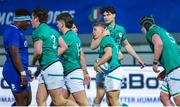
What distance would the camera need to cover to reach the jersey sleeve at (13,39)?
34.0 feet

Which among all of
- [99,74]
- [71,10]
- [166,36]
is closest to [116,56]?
[99,74]

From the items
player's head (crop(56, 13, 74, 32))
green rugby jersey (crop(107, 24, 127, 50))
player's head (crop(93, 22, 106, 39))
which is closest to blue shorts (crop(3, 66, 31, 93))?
player's head (crop(56, 13, 74, 32))

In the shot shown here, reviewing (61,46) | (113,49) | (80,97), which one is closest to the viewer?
(61,46)

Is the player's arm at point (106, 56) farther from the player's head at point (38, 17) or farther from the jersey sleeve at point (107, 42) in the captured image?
the player's head at point (38, 17)

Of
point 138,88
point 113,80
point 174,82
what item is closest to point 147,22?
point 174,82

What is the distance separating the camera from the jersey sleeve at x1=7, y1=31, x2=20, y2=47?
1035cm

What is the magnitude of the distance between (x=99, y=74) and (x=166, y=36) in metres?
2.11

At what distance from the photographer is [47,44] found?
10898 mm

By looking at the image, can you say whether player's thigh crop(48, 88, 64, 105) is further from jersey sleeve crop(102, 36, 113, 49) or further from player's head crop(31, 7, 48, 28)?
jersey sleeve crop(102, 36, 113, 49)

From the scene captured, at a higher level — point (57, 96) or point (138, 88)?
point (138, 88)

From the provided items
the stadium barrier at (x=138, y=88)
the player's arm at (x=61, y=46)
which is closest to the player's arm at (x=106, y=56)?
the player's arm at (x=61, y=46)

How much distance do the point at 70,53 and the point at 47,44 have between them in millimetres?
744

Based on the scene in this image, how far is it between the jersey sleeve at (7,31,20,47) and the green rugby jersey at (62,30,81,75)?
50.1 inches

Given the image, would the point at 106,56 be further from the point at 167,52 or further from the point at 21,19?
the point at 21,19
